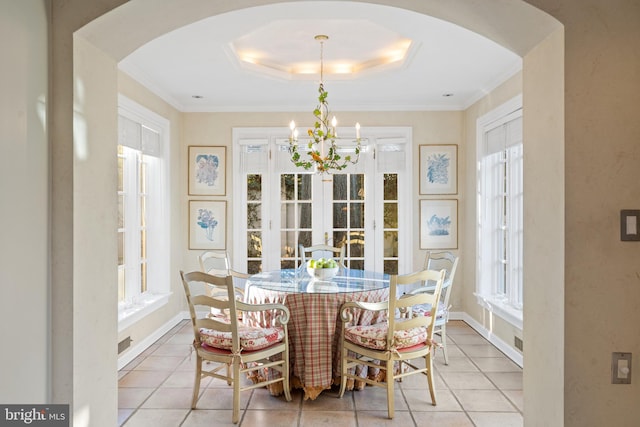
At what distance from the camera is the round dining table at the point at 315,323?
3.14 metres

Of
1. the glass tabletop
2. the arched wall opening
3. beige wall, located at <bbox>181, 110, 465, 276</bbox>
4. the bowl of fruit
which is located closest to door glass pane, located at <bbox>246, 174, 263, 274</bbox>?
beige wall, located at <bbox>181, 110, 465, 276</bbox>

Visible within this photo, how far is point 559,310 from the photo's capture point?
1.63m

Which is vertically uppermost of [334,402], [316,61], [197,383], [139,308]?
[316,61]

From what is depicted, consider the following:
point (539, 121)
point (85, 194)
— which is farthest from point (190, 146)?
point (539, 121)

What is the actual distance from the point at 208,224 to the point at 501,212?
11.0ft

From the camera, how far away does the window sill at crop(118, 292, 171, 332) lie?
12.8 ft

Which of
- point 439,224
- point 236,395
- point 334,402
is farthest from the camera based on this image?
point 439,224

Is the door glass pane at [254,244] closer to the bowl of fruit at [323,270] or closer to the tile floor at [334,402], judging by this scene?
the tile floor at [334,402]

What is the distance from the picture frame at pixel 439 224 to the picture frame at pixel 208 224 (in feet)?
8.01

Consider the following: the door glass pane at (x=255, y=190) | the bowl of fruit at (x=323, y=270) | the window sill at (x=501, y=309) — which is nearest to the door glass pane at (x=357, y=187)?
the door glass pane at (x=255, y=190)

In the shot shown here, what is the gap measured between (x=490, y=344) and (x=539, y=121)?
10.8ft

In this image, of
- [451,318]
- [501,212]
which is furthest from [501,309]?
[451,318]
